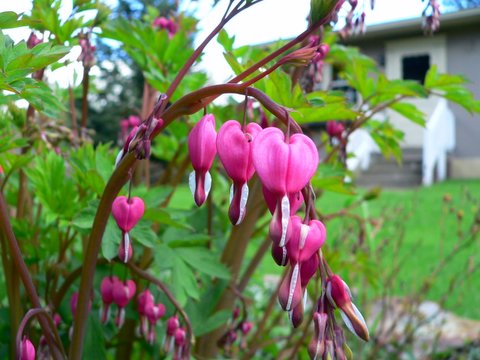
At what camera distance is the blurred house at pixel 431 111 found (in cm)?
1132

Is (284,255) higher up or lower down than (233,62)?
lower down

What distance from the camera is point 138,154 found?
55 cm

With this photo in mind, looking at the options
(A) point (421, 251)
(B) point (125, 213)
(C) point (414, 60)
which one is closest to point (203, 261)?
(B) point (125, 213)

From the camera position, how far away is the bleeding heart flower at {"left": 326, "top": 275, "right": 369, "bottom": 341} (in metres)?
0.52

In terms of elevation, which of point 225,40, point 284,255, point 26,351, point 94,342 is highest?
point 225,40

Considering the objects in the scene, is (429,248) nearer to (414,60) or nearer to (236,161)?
(236,161)

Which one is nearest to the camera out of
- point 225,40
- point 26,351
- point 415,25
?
point 26,351

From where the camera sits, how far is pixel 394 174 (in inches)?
447

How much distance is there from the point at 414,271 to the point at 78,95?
133 inches

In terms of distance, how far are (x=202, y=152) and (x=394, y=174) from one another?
1128 centimetres

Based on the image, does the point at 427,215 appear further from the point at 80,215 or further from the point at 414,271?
the point at 80,215

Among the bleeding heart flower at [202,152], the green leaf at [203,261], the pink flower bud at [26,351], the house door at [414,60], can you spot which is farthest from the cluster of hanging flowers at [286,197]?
the house door at [414,60]

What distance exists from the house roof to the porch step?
2680 millimetres

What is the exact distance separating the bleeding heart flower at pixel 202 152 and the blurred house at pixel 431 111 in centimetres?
1066
